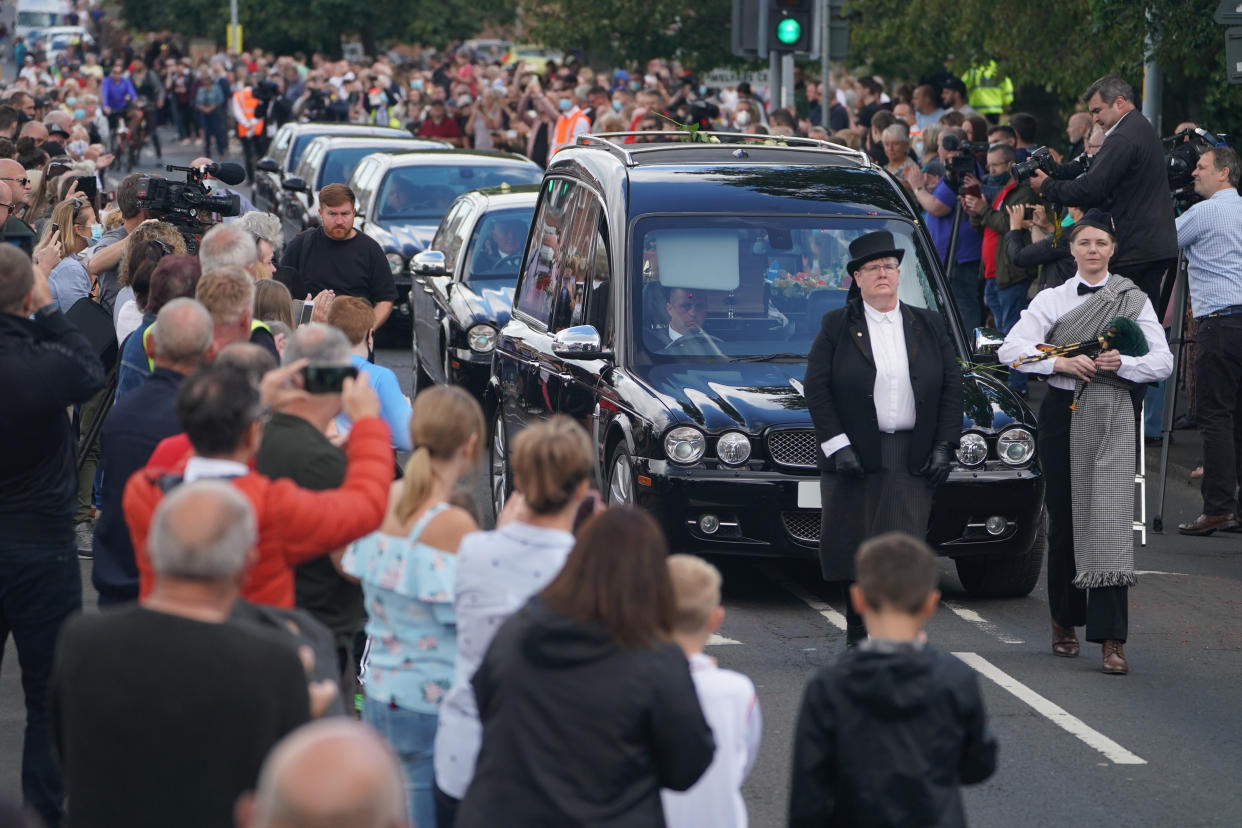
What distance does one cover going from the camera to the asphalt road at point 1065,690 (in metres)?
6.49

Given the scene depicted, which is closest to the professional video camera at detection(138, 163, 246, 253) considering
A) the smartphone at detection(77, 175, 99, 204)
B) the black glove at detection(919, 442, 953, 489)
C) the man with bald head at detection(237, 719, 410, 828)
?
the smartphone at detection(77, 175, 99, 204)

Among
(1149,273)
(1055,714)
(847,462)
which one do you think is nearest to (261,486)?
(847,462)

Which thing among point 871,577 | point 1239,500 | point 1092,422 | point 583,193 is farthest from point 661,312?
point 871,577

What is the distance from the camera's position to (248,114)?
39.5 m

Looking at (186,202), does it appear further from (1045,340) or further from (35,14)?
(35,14)

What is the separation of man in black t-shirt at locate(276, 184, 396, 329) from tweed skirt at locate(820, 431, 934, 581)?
4.07 meters

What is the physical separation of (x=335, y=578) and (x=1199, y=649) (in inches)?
190

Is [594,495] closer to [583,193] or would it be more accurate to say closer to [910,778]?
[910,778]

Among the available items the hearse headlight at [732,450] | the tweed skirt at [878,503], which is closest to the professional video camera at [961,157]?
the hearse headlight at [732,450]

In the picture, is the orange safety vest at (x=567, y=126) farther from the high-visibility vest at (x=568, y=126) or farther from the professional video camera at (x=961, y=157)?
the professional video camera at (x=961, y=157)

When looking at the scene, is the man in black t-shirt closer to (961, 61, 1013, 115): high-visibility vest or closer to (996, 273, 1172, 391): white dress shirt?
(996, 273, 1172, 391): white dress shirt

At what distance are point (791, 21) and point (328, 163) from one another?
21.5ft

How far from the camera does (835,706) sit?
4211 millimetres

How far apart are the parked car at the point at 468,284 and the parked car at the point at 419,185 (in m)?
2.67
